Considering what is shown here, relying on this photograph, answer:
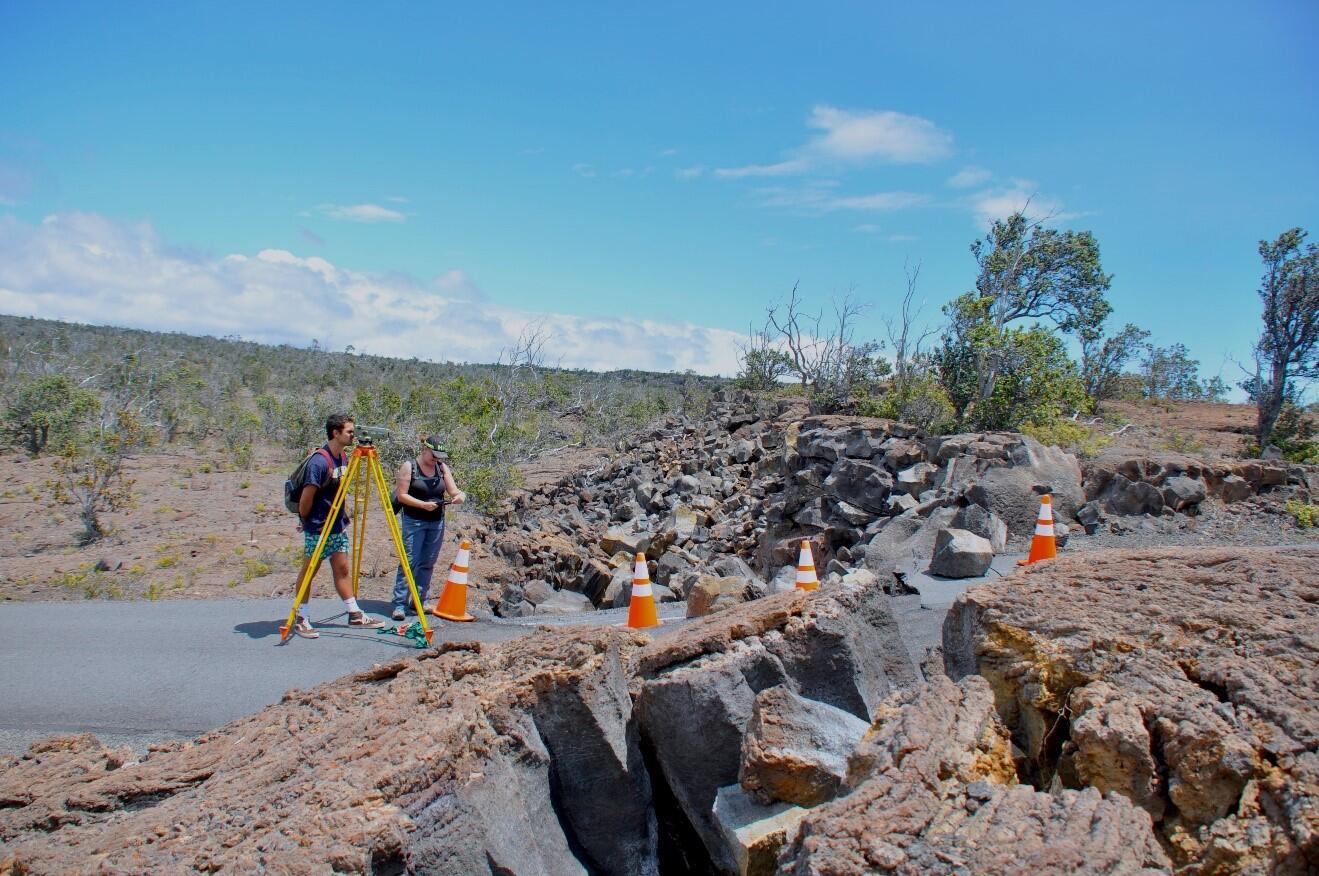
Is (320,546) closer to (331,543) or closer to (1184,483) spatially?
(331,543)

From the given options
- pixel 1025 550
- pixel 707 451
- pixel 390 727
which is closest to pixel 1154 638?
pixel 390 727

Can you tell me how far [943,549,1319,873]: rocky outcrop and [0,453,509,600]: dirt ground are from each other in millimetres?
8080

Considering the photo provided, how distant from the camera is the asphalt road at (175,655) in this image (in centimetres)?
562

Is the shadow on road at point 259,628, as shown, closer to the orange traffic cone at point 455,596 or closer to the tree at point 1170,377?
the orange traffic cone at point 455,596

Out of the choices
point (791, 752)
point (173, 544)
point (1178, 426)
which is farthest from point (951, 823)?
point (1178, 426)

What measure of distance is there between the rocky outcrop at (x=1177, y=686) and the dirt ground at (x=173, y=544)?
8.08m

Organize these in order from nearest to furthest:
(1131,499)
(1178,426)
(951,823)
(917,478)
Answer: (951,823) < (1131,499) < (917,478) < (1178,426)

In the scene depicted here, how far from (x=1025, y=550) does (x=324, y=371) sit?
46.4 metres

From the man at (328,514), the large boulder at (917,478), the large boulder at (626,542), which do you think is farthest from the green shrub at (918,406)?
the man at (328,514)

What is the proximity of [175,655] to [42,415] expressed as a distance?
1768cm

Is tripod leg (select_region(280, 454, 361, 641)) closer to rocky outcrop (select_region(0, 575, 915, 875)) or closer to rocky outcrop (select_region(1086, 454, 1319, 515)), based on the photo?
rocky outcrop (select_region(0, 575, 915, 875))

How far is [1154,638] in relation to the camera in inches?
126

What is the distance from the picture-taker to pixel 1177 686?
2934mm

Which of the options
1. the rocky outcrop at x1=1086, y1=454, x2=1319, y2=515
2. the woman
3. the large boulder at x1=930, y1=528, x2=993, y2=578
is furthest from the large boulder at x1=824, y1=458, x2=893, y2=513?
the woman
